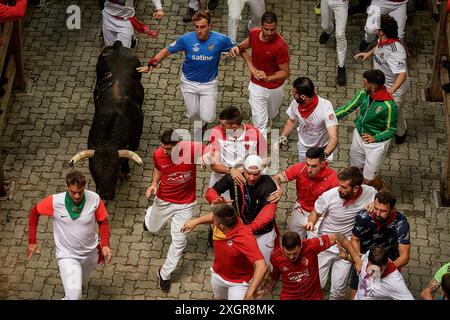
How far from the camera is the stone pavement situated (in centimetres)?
1642

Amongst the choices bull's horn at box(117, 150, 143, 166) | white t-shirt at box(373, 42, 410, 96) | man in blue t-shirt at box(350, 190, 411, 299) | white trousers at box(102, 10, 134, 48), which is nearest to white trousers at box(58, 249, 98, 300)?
bull's horn at box(117, 150, 143, 166)

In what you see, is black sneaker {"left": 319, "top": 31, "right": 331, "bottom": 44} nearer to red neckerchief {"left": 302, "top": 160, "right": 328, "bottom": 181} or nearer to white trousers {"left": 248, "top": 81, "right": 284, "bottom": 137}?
white trousers {"left": 248, "top": 81, "right": 284, "bottom": 137}

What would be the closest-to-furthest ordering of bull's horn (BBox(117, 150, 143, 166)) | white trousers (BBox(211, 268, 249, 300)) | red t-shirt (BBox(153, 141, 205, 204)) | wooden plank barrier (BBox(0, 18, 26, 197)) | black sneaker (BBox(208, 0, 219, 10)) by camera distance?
white trousers (BBox(211, 268, 249, 300)) → red t-shirt (BBox(153, 141, 205, 204)) → bull's horn (BBox(117, 150, 143, 166)) → wooden plank barrier (BBox(0, 18, 26, 197)) → black sneaker (BBox(208, 0, 219, 10))

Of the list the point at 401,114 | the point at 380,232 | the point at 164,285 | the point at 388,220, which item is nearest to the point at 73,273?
the point at 164,285

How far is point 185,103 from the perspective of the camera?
18.3 meters

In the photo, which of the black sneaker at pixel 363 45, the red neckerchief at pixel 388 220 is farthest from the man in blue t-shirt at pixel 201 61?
the red neckerchief at pixel 388 220

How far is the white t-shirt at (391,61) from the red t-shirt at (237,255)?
14.6ft

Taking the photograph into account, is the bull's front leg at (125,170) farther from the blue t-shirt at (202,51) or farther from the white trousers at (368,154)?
the white trousers at (368,154)

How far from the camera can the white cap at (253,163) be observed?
49.2 feet

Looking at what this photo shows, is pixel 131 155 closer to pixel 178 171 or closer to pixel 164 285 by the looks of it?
pixel 178 171

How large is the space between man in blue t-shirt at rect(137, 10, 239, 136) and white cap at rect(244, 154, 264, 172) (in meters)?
2.66

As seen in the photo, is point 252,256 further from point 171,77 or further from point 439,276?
point 171,77

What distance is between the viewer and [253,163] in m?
15.1

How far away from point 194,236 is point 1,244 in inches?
107
